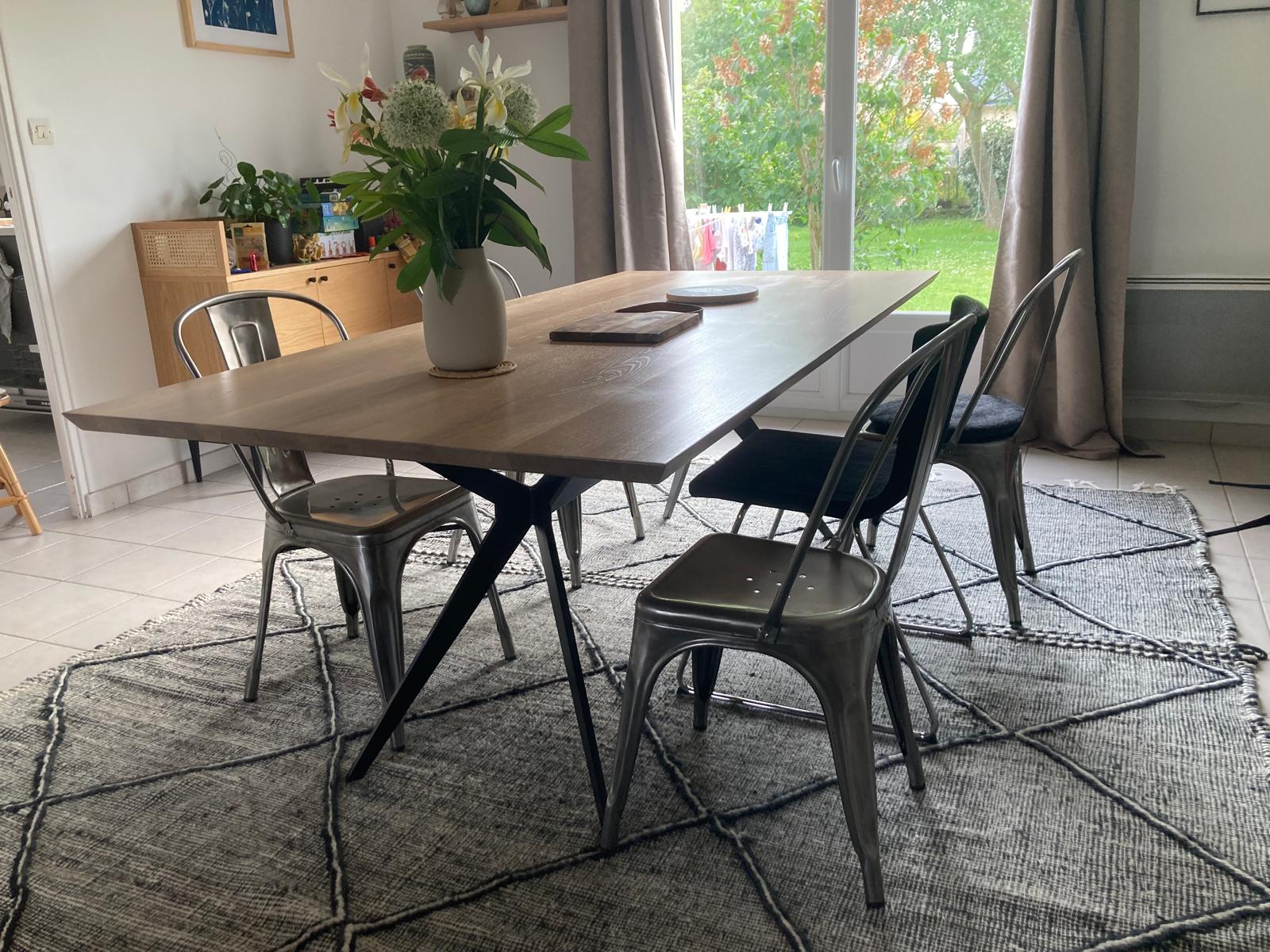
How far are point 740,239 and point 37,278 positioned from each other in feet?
8.87

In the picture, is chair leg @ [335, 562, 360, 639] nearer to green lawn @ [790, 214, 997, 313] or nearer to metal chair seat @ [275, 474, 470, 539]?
metal chair seat @ [275, 474, 470, 539]

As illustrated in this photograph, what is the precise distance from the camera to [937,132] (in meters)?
4.15

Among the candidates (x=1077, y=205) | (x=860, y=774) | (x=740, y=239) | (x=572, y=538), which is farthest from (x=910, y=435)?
(x=740, y=239)

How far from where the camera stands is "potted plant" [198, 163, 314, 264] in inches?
152

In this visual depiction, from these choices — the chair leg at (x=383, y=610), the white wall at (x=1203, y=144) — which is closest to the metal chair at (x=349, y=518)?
the chair leg at (x=383, y=610)

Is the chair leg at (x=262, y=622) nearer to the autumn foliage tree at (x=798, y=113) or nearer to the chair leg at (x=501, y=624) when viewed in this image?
the chair leg at (x=501, y=624)

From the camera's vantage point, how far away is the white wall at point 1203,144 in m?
3.62

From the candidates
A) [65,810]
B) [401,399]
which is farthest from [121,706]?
[401,399]

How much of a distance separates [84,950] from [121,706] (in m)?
0.79

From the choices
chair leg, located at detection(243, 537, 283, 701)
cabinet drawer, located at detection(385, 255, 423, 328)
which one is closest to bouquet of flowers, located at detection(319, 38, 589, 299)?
chair leg, located at detection(243, 537, 283, 701)

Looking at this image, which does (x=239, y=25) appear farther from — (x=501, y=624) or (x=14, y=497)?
(x=501, y=624)

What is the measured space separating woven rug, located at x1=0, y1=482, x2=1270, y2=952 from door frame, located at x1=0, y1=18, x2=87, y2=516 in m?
1.27

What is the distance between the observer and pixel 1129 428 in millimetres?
4043

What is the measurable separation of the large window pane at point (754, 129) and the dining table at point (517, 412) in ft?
7.10
